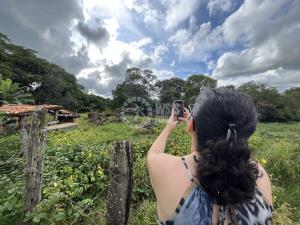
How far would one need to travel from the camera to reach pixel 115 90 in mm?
42531

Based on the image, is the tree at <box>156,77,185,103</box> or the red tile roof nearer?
the red tile roof

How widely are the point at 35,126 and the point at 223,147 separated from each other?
7.94 ft

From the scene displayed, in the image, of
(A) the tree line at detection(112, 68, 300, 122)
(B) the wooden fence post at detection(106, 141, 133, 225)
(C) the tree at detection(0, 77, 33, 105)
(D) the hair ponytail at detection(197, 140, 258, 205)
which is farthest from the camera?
(A) the tree line at detection(112, 68, 300, 122)

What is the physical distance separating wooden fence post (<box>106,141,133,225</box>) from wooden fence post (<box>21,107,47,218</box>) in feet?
3.08

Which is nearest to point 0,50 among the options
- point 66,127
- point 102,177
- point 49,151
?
point 66,127

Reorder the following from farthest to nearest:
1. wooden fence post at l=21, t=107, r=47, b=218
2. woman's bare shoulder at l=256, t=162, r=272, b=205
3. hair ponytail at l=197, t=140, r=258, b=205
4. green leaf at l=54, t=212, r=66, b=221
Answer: wooden fence post at l=21, t=107, r=47, b=218 < green leaf at l=54, t=212, r=66, b=221 < woman's bare shoulder at l=256, t=162, r=272, b=205 < hair ponytail at l=197, t=140, r=258, b=205

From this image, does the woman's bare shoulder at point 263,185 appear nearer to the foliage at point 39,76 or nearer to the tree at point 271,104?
the foliage at point 39,76

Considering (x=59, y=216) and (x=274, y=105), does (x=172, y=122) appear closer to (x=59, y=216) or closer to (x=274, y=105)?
(x=59, y=216)

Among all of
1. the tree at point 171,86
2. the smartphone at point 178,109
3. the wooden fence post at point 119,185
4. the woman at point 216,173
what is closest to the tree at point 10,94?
the wooden fence post at point 119,185

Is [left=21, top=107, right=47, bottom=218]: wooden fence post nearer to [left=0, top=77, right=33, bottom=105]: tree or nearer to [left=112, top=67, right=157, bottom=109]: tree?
[left=0, top=77, right=33, bottom=105]: tree

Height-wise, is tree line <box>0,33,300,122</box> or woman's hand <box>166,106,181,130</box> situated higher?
tree line <box>0,33,300,122</box>

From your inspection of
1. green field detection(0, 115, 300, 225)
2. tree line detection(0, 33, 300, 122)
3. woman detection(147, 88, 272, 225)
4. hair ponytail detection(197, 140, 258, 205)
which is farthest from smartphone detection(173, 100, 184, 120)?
tree line detection(0, 33, 300, 122)

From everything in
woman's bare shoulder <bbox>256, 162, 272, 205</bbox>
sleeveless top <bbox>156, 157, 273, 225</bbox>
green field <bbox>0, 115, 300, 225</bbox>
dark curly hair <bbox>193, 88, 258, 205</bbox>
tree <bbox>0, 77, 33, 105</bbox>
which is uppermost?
tree <bbox>0, 77, 33, 105</bbox>

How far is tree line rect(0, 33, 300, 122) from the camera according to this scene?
3609 cm
